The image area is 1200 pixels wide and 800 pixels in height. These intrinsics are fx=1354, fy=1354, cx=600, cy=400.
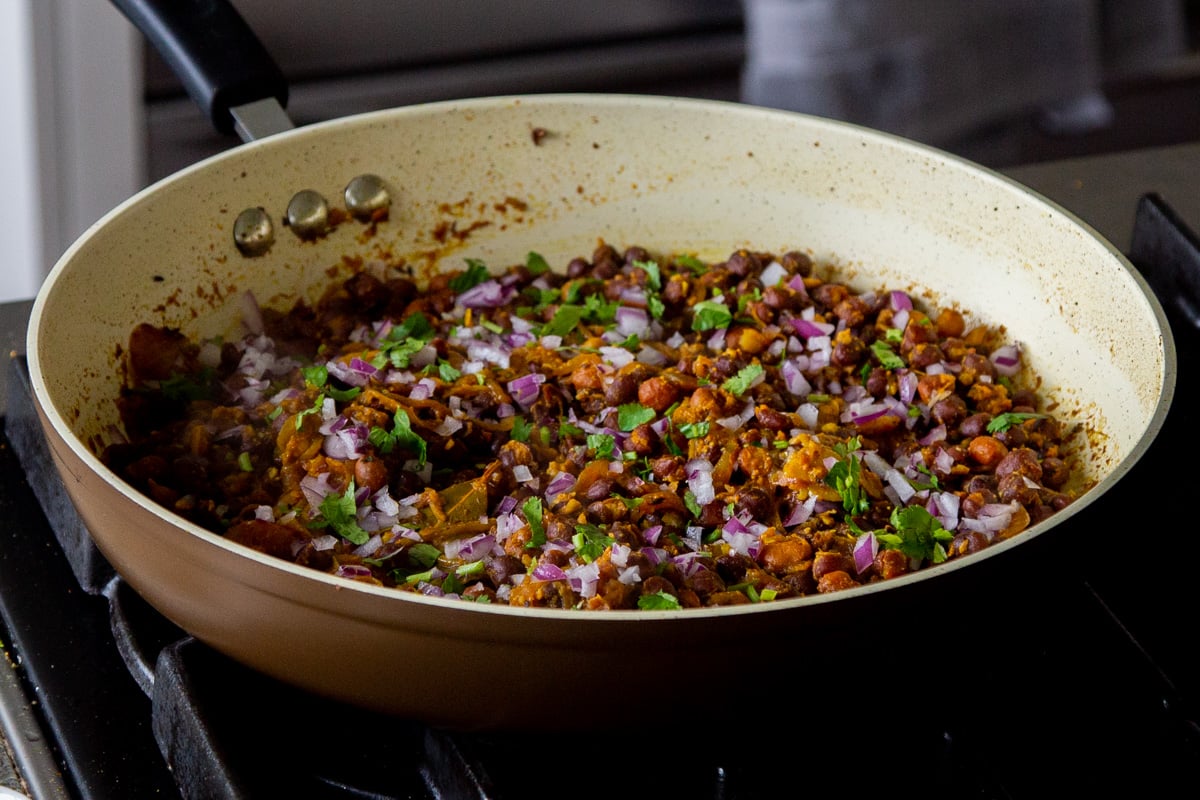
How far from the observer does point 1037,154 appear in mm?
3129

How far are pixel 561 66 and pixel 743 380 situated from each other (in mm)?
1706

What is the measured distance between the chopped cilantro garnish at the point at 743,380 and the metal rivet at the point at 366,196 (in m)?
0.40

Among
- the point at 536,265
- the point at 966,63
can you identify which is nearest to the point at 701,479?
the point at 536,265

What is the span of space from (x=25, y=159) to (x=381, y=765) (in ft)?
6.24

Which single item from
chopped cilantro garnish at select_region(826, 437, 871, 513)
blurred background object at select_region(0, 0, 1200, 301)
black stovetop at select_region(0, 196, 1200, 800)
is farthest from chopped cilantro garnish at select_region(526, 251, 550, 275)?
blurred background object at select_region(0, 0, 1200, 301)

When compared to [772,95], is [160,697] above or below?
above

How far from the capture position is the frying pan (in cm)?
73

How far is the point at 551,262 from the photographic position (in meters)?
1.40

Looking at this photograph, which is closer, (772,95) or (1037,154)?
(772,95)

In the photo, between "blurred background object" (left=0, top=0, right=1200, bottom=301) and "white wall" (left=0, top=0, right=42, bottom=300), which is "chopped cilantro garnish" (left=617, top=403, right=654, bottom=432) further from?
"white wall" (left=0, top=0, right=42, bottom=300)

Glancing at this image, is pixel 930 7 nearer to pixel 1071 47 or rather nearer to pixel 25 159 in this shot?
pixel 1071 47

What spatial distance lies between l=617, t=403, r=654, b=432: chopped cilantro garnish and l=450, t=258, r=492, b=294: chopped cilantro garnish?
0.30m

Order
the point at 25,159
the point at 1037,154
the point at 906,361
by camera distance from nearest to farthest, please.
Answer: the point at 906,361 → the point at 25,159 → the point at 1037,154

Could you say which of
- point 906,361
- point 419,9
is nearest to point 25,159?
point 419,9
